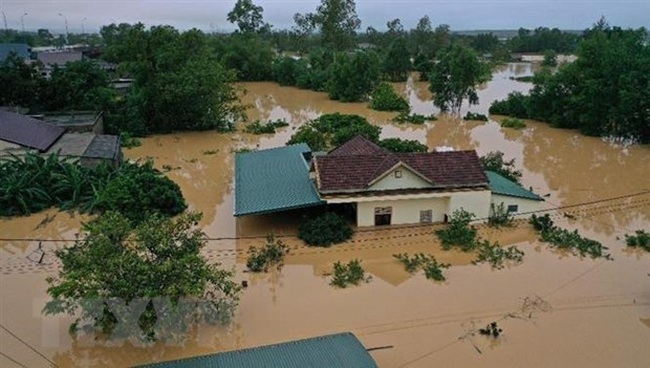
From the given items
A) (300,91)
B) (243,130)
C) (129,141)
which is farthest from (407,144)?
(300,91)

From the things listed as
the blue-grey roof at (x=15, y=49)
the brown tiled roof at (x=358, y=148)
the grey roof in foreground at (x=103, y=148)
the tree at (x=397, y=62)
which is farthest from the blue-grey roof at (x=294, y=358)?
the blue-grey roof at (x=15, y=49)

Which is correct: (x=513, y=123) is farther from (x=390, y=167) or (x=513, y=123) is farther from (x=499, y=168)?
(x=390, y=167)

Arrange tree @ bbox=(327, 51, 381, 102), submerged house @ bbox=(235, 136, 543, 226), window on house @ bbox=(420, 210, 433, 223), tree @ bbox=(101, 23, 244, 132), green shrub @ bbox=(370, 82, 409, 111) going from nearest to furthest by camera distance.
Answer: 1. submerged house @ bbox=(235, 136, 543, 226)
2. window on house @ bbox=(420, 210, 433, 223)
3. tree @ bbox=(101, 23, 244, 132)
4. green shrub @ bbox=(370, 82, 409, 111)
5. tree @ bbox=(327, 51, 381, 102)

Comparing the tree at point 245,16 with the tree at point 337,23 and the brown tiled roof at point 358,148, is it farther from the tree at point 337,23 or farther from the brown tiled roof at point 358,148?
the brown tiled roof at point 358,148

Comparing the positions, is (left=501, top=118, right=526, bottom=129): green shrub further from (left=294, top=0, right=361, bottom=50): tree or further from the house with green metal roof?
(left=294, top=0, right=361, bottom=50): tree

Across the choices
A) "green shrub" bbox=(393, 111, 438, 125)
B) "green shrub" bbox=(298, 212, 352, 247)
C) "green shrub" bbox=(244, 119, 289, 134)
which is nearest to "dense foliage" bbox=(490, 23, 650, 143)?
"green shrub" bbox=(393, 111, 438, 125)
